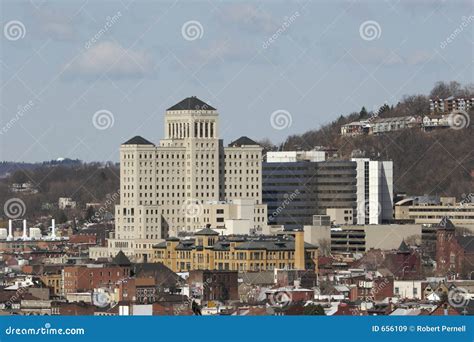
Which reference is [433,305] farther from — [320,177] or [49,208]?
[49,208]

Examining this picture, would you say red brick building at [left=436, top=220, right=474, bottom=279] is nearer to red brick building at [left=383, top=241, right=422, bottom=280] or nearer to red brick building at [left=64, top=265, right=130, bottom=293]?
red brick building at [left=383, top=241, right=422, bottom=280]

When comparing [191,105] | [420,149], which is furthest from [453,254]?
[420,149]

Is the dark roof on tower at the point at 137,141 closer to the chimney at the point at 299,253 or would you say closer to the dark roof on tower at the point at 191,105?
the dark roof on tower at the point at 191,105

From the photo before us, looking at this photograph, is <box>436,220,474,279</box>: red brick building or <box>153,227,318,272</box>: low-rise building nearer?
<box>436,220,474,279</box>: red brick building

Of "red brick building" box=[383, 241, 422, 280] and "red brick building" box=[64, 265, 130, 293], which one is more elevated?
"red brick building" box=[383, 241, 422, 280]

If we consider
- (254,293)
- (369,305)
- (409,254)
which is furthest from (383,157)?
(369,305)

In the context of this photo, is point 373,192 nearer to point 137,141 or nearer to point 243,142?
point 243,142

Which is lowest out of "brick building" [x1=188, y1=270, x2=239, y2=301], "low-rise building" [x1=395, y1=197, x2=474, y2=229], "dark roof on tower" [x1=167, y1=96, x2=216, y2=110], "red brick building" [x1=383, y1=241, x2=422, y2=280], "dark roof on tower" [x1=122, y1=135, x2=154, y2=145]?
"brick building" [x1=188, y1=270, x2=239, y2=301]

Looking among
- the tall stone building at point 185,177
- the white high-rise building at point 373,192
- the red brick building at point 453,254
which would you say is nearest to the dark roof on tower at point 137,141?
the tall stone building at point 185,177

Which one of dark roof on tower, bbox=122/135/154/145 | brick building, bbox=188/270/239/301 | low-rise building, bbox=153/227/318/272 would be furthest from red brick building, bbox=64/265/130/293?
dark roof on tower, bbox=122/135/154/145
